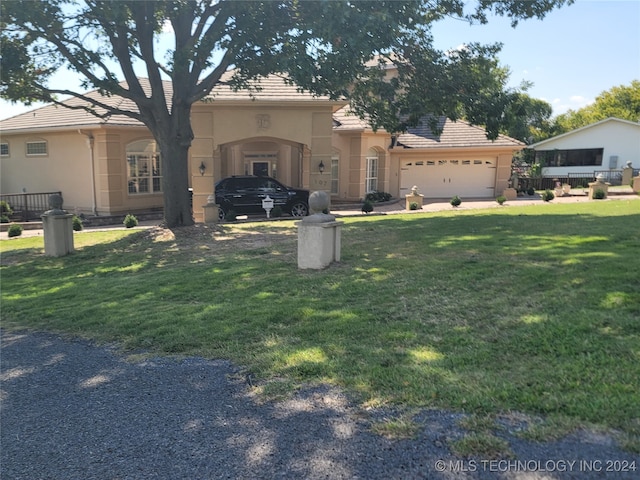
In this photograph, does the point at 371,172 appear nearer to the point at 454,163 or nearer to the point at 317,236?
the point at 454,163

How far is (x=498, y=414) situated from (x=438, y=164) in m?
26.3

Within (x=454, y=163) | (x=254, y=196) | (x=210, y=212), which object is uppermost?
(x=454, y=163)

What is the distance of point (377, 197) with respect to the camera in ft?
79.1

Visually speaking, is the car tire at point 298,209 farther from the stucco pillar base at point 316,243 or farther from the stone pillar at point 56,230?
the stucco pillar base at point 316,243

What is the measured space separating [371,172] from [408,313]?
21182mm

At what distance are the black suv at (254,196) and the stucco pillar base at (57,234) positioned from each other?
808cm

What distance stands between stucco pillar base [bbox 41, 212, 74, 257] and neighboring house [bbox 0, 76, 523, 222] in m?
8.46

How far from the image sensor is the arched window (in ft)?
83.4

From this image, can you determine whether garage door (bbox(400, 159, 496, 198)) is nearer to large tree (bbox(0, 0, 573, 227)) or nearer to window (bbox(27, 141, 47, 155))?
large tree (bbox(0, 0, 573, 227))

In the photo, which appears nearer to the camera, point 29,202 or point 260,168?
point 29,202

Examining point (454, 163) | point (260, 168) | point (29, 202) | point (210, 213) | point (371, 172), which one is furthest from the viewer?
point (454, 163)

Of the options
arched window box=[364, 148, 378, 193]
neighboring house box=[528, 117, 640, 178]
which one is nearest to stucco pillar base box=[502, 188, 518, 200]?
arched window box=[364, 148, 378, 193]

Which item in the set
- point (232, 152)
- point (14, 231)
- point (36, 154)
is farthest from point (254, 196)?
point (36, 154)

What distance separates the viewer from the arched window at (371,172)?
25.4 m
